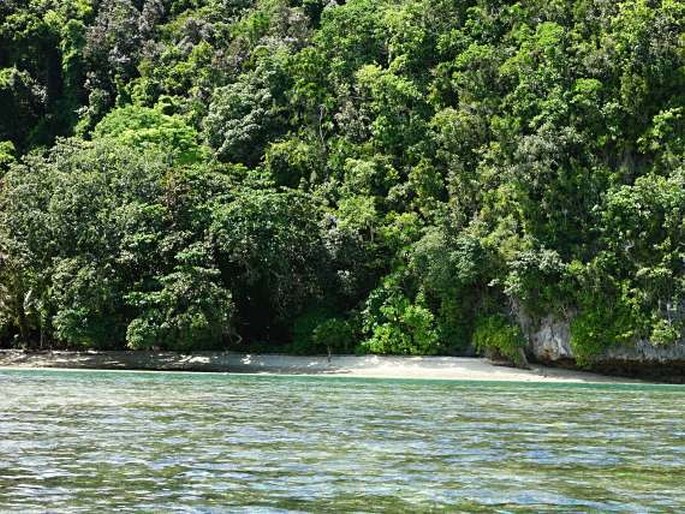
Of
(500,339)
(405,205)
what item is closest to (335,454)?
(500,339)

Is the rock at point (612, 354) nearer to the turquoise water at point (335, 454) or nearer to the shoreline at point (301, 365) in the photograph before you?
the shoreline at point (301, 365)

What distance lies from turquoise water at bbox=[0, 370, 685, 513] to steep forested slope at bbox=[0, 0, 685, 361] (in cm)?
1484

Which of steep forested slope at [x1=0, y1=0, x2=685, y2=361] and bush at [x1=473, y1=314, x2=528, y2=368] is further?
bush at [x1=473, y1=314, x2=528, y2=368]

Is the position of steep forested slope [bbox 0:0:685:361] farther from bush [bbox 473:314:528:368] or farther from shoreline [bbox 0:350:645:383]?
shoreline [bbox 0:350:645:383]

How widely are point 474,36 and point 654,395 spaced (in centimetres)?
2760

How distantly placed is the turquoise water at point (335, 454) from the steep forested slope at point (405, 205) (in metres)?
14.8

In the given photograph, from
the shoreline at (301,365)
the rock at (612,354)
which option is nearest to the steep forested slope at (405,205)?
the rock at (612,354)

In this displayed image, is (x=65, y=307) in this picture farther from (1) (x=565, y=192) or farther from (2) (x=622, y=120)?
(2) (x=622, y=120)

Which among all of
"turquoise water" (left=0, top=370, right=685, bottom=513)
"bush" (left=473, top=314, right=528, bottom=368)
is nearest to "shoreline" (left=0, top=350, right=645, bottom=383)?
"bush" (left=473, top=314, right=528, bottom=368)

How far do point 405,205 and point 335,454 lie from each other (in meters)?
32.4

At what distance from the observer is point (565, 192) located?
36.8 meters

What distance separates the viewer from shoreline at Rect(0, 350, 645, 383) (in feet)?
118

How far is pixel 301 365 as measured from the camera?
3809 centimetres

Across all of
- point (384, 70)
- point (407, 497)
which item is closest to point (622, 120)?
point (384, 70)
